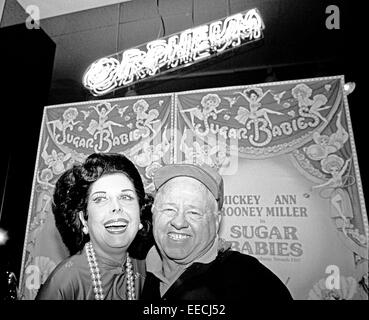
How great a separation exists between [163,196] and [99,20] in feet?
5.52

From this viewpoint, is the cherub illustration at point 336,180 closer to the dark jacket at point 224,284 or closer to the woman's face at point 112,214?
the dark jacket at point 224,284

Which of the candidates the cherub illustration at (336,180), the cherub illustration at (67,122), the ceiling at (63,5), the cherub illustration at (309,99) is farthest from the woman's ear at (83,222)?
the ceiling at (63,5)

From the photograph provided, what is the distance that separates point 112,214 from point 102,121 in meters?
0.78

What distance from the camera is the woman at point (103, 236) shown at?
6.70 ft

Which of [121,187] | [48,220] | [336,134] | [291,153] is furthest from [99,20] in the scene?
[336,134]

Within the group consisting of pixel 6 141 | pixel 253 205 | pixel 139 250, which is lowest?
pixel 139 250

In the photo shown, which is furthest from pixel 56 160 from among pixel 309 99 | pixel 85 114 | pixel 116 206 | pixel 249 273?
pixel 309 99

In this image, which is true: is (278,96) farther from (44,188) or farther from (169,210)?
(44,188)

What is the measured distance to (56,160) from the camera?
2.48 meters

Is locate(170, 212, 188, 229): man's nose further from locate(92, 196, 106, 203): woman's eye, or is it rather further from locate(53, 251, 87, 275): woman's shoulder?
locate(53, 251, 87, 275): woman's shoulder

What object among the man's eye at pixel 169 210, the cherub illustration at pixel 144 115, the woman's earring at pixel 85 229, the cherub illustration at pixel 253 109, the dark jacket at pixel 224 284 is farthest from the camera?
the cherub illustration at pixel 144 115

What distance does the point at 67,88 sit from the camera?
2.65 meters

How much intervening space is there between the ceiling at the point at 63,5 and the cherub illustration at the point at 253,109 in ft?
4.68

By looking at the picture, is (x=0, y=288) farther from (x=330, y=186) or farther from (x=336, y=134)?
(x=336, y=134)
